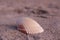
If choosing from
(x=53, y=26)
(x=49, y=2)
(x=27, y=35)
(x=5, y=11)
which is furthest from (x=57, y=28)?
(x=49, y=2)

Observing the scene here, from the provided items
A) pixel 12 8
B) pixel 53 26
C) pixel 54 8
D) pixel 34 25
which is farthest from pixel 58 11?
→ pixel 34 25

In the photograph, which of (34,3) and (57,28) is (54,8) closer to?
(34,3)

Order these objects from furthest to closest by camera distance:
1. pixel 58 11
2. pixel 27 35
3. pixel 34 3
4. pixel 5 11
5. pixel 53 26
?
pixel 34 3, pixel 58 11, pixel 5 11, pixel 53 26, pixel 27 35

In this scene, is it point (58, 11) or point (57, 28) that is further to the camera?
point (58, 11)

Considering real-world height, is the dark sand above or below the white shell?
below

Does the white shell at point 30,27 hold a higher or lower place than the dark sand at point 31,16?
higher

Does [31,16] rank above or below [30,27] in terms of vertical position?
below

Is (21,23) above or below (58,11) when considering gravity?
above

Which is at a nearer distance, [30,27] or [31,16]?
[30,27]

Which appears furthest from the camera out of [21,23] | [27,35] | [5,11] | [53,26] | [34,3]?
[34,3]

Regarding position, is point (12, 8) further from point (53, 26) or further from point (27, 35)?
point (27, 35)
